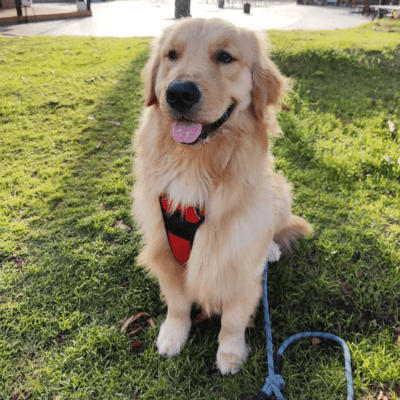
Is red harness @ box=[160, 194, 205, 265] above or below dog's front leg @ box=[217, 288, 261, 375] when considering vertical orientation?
above

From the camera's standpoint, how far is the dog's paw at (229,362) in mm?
2123

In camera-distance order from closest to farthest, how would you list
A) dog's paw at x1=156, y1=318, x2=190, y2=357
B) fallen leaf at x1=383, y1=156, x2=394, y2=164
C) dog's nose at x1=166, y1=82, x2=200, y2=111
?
dog's nose at x1=166, y1=82, x2=200, y2=111
dog's paw at x1=156, y1=318, x2=190, y2=357
fallen leaf at x1=383, y1=156, x2=394, y2=164

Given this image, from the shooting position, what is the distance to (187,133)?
1.75m

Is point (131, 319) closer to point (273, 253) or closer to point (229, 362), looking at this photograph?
point (229, 362)

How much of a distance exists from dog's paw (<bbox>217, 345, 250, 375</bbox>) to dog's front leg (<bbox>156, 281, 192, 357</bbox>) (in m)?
0.28

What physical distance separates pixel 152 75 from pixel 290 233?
5.72ft

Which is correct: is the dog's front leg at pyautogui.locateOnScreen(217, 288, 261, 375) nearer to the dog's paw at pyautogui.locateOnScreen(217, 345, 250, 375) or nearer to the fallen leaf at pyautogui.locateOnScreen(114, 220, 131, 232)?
the dog's paw at pyautogui.locateOnScreen(217, 345, 250, 375)

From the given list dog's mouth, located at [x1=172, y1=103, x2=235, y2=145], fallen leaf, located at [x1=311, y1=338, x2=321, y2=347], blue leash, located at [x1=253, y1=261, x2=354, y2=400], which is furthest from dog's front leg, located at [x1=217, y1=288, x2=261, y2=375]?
dog's mouth, located at [x1=172, y1=103, x2=235, y2=145]

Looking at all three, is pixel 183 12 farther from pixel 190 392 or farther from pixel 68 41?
pixel 190 392

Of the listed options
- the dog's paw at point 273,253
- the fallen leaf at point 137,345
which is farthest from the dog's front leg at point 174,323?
the dog's paw at point 273,253

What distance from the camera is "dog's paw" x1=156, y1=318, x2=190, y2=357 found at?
2201 mm

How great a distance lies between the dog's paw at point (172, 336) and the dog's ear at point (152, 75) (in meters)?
1.50

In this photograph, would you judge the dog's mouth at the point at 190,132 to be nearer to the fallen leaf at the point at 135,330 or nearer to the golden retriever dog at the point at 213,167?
the golden retriever dog at the point at 213,167

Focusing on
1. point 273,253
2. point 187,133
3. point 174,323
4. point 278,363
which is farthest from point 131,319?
point 187,133
